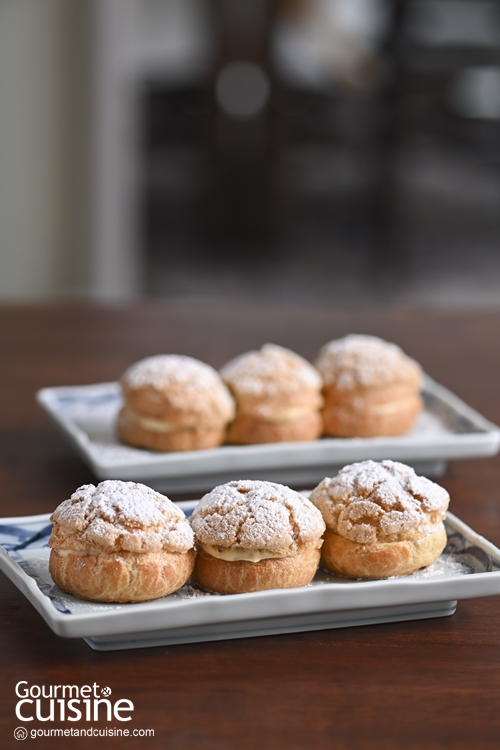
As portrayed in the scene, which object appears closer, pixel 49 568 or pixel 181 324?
pixel 49 568

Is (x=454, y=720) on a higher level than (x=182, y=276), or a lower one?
higher

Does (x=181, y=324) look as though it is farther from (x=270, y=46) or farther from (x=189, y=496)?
(x=270, y=46)

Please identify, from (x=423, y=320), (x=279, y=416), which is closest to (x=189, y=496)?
(x=279, y=416)

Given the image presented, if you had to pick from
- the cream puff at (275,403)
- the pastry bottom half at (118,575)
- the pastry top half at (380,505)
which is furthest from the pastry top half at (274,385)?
the pastry bottom half at (118,575)

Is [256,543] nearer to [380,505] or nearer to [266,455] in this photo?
[380,505]

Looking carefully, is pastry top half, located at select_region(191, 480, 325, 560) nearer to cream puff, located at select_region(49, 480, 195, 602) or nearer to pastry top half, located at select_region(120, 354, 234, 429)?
cream puff, located at select_region(49, 480, 195, 602)
